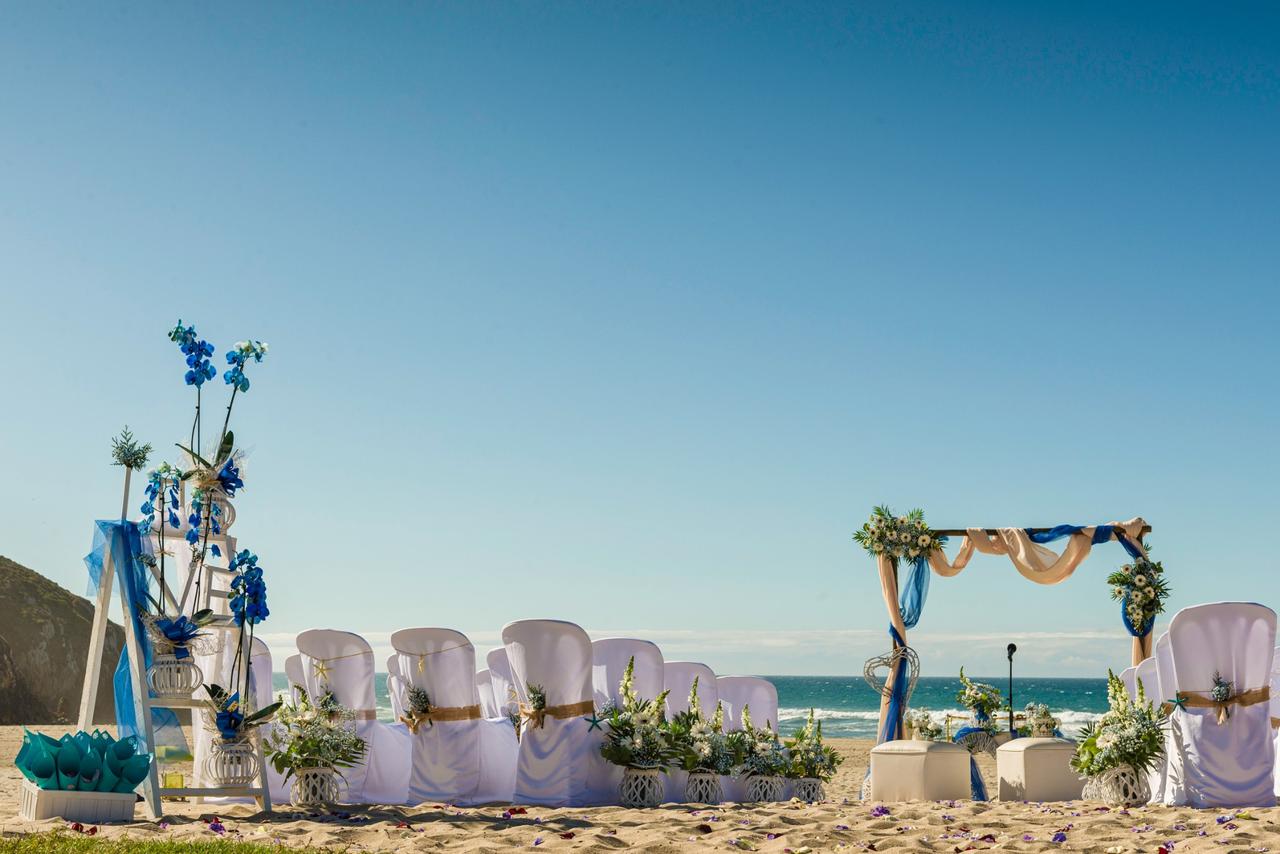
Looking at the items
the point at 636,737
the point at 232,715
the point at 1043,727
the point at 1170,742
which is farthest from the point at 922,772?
the point at 232,715

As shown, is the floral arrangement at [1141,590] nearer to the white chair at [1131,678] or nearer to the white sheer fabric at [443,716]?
the white chair at [1131,678]

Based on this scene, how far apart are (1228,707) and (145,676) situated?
24.6ft

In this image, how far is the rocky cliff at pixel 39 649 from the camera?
32.8 m

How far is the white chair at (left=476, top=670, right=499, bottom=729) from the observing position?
478 inches

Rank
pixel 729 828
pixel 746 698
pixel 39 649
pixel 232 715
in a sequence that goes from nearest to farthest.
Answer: pixel 729 828 < pixel 232 715 < pixel 746 698 < pixel 39 649

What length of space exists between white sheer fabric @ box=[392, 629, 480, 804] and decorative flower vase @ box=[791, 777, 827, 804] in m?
2.72

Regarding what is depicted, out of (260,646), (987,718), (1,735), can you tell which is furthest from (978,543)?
(1,735)

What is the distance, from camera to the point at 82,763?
7.64 metres

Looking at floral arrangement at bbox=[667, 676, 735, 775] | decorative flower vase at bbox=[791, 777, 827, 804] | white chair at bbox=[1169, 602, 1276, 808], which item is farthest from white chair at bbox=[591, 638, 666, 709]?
white chair at bbox=[1169, 602, 1276, 808]

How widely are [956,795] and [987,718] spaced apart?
5.80 meters

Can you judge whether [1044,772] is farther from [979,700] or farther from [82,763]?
[82,763]

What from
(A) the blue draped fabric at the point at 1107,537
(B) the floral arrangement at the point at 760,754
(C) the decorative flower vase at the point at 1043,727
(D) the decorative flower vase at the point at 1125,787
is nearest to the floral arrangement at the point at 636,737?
(B) the floral arrangement at the point at 760,754

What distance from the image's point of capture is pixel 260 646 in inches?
387

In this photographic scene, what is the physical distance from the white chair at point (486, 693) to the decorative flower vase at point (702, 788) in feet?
8.86
